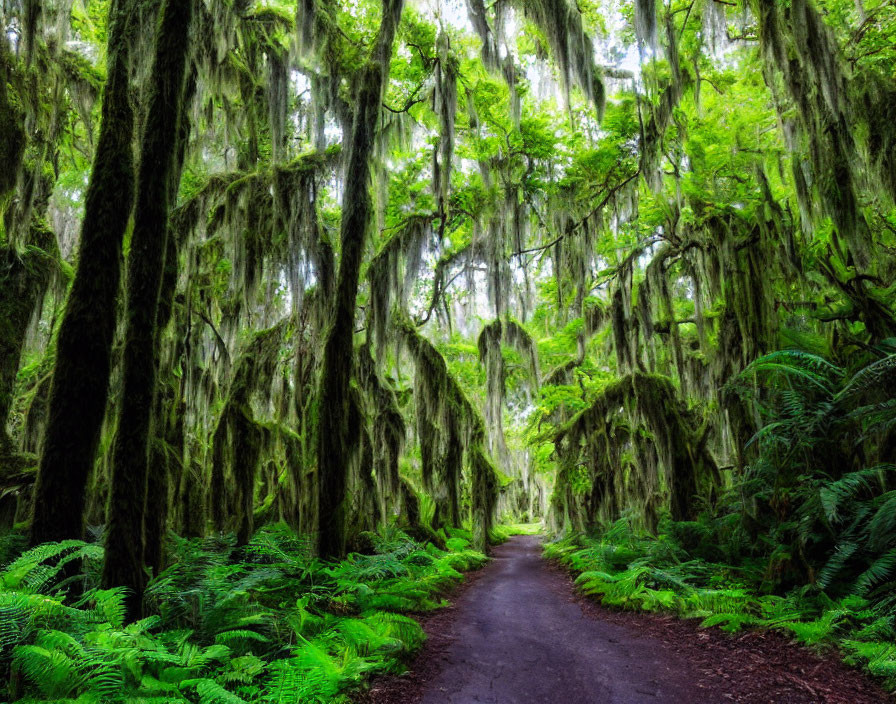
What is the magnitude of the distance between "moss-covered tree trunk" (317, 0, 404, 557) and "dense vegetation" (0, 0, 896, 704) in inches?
1.8

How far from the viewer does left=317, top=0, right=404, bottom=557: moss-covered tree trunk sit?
720 cm

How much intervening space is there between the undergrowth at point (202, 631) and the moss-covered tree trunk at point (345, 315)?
2.39 feet

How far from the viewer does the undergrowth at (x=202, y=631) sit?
2896 mm

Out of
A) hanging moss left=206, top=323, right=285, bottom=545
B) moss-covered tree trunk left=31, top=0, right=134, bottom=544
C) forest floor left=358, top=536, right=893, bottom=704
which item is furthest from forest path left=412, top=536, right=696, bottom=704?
hanging moss left=206, top=323, right=285, bottom=545

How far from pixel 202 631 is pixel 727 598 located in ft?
17.1

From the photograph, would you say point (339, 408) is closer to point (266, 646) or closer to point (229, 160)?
point (266, 646)

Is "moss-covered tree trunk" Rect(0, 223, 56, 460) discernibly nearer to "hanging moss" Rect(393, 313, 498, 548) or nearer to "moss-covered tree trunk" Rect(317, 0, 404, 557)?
"moss-covered tree trunk" Rect(317, 0, 404, 557)

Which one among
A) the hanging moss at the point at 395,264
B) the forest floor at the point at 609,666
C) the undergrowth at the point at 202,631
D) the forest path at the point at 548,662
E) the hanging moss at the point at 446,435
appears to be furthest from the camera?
the hanging moss at the point at 446,435

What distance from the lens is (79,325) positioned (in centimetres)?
503

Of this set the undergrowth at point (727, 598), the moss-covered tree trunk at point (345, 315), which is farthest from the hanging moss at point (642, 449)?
the moss-covered tree trunk at point (345, 315)

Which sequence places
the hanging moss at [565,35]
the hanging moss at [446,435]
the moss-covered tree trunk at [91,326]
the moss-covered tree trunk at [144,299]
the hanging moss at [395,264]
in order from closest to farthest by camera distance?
the moss-covered tree trunk at [144,299]
the moss-covered tree trunk at [91,326]
the hanging moss at [565,35]
the hanging moss at [395,264]
the hanging moss at [446,435]

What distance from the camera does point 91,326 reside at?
505 cm

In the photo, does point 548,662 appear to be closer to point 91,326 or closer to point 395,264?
point 91,326

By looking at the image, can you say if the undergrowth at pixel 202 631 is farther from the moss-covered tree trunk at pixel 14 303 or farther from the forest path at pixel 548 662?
the moss-covered tree trunk at pixel 14 303
